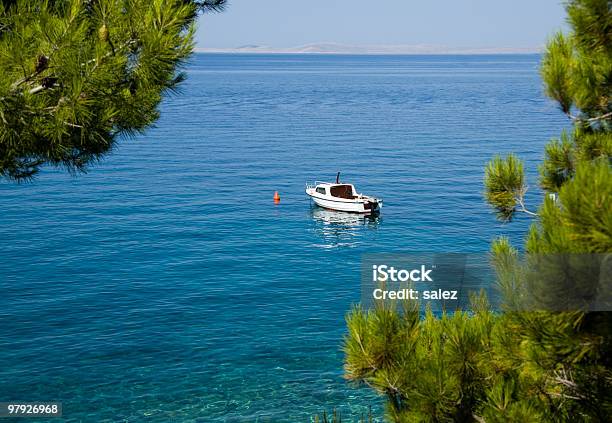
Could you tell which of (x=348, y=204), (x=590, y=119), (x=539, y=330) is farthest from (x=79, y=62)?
(x=348, y=204)

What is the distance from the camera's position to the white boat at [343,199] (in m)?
48.7

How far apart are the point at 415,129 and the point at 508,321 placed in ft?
281

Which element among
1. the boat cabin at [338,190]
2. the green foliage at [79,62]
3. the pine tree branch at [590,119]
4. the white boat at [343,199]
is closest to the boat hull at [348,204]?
the white boat at [343,199]

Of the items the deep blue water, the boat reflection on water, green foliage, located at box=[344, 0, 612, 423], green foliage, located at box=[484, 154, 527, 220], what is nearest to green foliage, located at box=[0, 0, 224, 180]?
the deep blue water

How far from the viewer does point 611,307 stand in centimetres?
546

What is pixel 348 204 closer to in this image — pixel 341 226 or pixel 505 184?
pixel 341 226

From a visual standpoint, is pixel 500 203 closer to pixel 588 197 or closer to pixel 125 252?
pixel 588 197

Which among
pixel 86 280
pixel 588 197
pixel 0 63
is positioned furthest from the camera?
pixel 86 280

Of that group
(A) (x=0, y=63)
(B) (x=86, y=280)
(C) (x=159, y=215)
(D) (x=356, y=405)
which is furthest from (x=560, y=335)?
(C) (x=159, y=215)

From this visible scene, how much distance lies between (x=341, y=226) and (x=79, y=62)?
4095 cm

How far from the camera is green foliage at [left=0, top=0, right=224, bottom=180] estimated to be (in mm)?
7812

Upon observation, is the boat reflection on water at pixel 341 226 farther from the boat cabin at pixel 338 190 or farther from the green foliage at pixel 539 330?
the green foliage at pixel 539 330

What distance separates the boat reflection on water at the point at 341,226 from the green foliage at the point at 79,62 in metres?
35.1

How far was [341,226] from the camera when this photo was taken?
159ft
